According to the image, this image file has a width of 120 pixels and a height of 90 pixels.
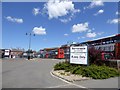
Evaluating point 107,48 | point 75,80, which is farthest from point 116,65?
point 107,48

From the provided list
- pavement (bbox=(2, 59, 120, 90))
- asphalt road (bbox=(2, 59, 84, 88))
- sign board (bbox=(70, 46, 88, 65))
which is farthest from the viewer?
sign board (bbox=(70, 46, 88, 65))

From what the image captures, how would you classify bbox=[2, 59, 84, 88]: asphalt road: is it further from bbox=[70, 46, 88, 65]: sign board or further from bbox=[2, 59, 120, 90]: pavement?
bbox=[70, 46, 88, 65]: sign board

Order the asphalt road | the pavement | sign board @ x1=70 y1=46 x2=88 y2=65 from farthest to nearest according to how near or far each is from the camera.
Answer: sign board @ x1=70 y1=46 x2=88 y2=65 < the asphalt road < the pavement

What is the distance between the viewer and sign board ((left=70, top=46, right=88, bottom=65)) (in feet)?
66.2

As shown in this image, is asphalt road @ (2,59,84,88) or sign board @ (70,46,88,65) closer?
asphalt road @ (2,59,84,88)

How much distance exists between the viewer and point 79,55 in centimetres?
2102

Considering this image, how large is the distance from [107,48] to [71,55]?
617 inches

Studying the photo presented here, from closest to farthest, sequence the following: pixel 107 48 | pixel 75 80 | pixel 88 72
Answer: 1. pixel 75 80
2. pixel 88 72
3. pixel 107 48

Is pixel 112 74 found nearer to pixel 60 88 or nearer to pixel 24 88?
pixel 60 88

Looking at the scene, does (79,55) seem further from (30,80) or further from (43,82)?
(43,82)

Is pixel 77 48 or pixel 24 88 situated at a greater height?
pixel 77 48

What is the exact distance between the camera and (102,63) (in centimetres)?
2192

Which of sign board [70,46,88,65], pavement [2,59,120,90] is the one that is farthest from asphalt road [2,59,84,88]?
sign board [70,46,88,65]

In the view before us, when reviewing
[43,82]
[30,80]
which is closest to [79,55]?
[30,80]
